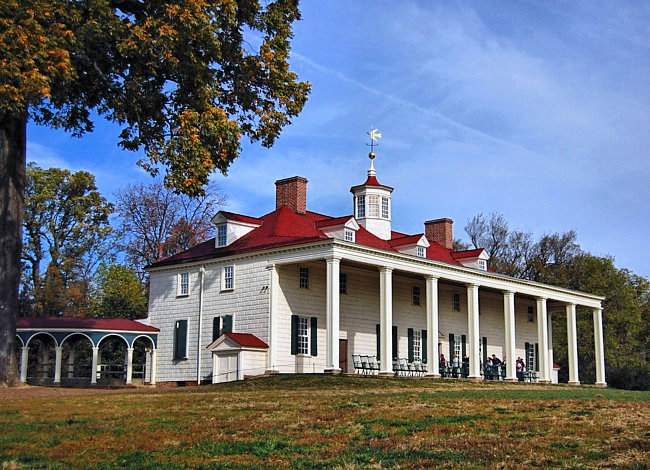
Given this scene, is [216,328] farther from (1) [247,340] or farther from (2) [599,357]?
(2) [599,357]

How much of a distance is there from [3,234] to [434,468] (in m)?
19.4

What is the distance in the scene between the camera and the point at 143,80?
25297mm

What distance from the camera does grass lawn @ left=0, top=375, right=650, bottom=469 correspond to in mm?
10172

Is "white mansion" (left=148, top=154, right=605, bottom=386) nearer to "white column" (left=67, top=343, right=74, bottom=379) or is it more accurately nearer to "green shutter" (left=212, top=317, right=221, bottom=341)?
"green shutter" (left=212, top=317, right=221, bottom=341)

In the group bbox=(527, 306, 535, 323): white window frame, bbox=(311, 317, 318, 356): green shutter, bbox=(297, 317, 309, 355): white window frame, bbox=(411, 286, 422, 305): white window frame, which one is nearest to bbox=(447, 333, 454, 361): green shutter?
bbox=(411, 286, 422, 305): white window frame

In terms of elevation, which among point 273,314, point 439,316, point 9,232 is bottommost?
point 273,314

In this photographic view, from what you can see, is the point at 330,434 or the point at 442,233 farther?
the point at 442,233

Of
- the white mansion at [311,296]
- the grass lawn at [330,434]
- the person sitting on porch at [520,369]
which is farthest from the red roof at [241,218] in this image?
the grass lawn at [330,434]

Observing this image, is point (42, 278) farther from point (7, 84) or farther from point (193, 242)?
point (7, 84)

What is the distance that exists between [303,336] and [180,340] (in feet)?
21.7

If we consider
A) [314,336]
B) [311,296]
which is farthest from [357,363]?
[311,296]

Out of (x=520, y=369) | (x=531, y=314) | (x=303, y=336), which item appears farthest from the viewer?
(x=531, y=314)

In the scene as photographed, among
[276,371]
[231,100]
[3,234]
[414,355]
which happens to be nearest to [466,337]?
[414,355]

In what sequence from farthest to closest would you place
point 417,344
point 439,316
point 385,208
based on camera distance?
point 439,316
point 385,208
point 417,344
